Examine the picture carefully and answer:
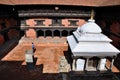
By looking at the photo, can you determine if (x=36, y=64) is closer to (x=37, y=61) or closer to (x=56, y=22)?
(x=37, y=61)

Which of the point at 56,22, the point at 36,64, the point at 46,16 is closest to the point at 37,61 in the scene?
the point at 36,64

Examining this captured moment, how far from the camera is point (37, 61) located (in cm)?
1583

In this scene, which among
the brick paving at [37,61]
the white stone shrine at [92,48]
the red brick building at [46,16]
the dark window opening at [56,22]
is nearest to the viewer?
the white stone shrine at [92,48]

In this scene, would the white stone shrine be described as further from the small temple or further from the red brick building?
the red brick building

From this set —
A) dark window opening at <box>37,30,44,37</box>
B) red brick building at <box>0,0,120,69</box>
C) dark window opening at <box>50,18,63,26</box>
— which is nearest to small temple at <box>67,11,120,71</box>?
red brick building at <box>0,0,120,69</box>

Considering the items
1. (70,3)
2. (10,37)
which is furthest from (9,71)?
(70,3)

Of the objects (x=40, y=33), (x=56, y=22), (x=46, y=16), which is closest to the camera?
(x=46, y=16)

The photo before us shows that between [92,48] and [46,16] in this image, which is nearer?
[92,48]

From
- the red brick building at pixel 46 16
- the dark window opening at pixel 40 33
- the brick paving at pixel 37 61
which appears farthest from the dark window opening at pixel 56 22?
the dark window opening at pixel 40 33

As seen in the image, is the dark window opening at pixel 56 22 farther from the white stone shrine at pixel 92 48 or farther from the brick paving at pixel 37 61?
the white stone shrine at pixel 92 48

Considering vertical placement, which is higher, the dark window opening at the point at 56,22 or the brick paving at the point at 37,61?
the dark window opening at the point at 56,22

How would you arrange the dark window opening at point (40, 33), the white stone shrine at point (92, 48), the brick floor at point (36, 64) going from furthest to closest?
the dark window opening at point (40, 33) < the brick floor at point (36, 64) < the white stone shrine at point (92, 48)

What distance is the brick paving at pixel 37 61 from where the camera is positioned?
499 inches

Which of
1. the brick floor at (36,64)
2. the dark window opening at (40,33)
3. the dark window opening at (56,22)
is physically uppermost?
the dark window opening at (56,22)
